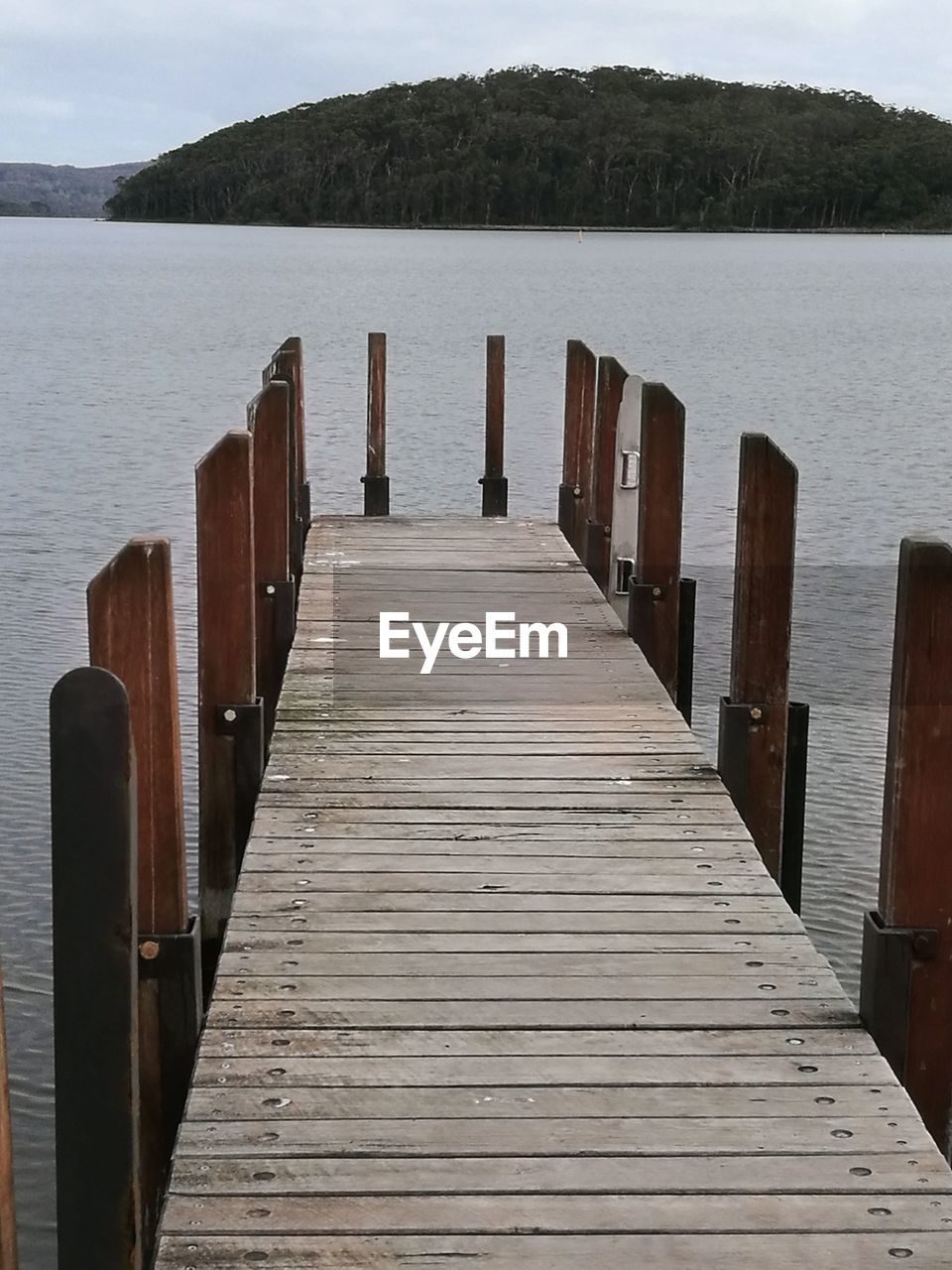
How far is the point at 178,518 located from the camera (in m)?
17.0

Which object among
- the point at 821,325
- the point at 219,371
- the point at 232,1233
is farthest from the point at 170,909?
the point at 821,325

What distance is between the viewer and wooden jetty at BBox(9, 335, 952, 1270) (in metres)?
3.03

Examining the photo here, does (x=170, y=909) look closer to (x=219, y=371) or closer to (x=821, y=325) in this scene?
(x=219, y=371)

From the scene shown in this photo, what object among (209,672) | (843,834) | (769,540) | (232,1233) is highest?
(769,540)

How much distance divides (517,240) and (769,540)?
15127cm

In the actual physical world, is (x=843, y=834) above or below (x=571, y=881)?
below

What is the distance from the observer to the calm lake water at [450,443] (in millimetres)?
8578

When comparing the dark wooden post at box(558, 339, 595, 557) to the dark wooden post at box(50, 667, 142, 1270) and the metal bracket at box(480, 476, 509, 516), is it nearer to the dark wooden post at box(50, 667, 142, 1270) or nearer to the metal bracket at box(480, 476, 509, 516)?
the metal bracket at box(480, 476, 509, 516)

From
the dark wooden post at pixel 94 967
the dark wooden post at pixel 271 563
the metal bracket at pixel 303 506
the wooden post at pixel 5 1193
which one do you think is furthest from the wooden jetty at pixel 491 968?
the metal bracket at pixel 303 506

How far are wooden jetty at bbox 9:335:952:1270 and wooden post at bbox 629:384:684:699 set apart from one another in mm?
31

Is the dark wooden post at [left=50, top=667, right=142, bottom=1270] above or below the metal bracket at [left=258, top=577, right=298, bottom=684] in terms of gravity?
above

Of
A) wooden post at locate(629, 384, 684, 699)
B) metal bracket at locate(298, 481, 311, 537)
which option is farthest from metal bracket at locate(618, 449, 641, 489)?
metal bracket at locate(298, 481, 311, 537)

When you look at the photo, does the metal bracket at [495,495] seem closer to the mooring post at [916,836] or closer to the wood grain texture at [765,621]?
the wood grain texture at [765,621]

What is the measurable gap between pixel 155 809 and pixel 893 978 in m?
1.76
